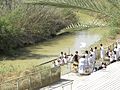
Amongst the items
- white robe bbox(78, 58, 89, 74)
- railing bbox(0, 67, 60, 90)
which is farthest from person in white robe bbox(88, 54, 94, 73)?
railing bbox(0, 67, 60, 90)

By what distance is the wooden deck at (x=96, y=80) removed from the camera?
1426 cm

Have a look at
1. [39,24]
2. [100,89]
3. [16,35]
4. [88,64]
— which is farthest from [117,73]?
[39,24]

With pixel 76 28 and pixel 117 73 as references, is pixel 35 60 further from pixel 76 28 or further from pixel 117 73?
pixel 117 73

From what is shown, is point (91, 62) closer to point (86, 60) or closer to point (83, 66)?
point (86, 60)

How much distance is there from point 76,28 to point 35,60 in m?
8.95

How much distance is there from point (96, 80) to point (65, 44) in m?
18.2

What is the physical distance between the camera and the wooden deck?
1426cm

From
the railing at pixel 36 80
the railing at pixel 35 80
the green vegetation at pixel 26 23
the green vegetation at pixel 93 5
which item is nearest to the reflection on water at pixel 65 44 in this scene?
the green vegetation at pixel 26 23

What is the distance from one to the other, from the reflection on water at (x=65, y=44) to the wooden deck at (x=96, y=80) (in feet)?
41.7

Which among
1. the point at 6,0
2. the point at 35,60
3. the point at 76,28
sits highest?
the point at 6,0

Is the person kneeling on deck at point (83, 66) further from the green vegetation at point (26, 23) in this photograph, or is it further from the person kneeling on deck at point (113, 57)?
the green vegetation at point (26, 23)

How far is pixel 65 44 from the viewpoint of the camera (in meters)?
33.1

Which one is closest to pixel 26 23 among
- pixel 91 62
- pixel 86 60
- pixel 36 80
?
pixel 91 62

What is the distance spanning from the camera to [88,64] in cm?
1627
